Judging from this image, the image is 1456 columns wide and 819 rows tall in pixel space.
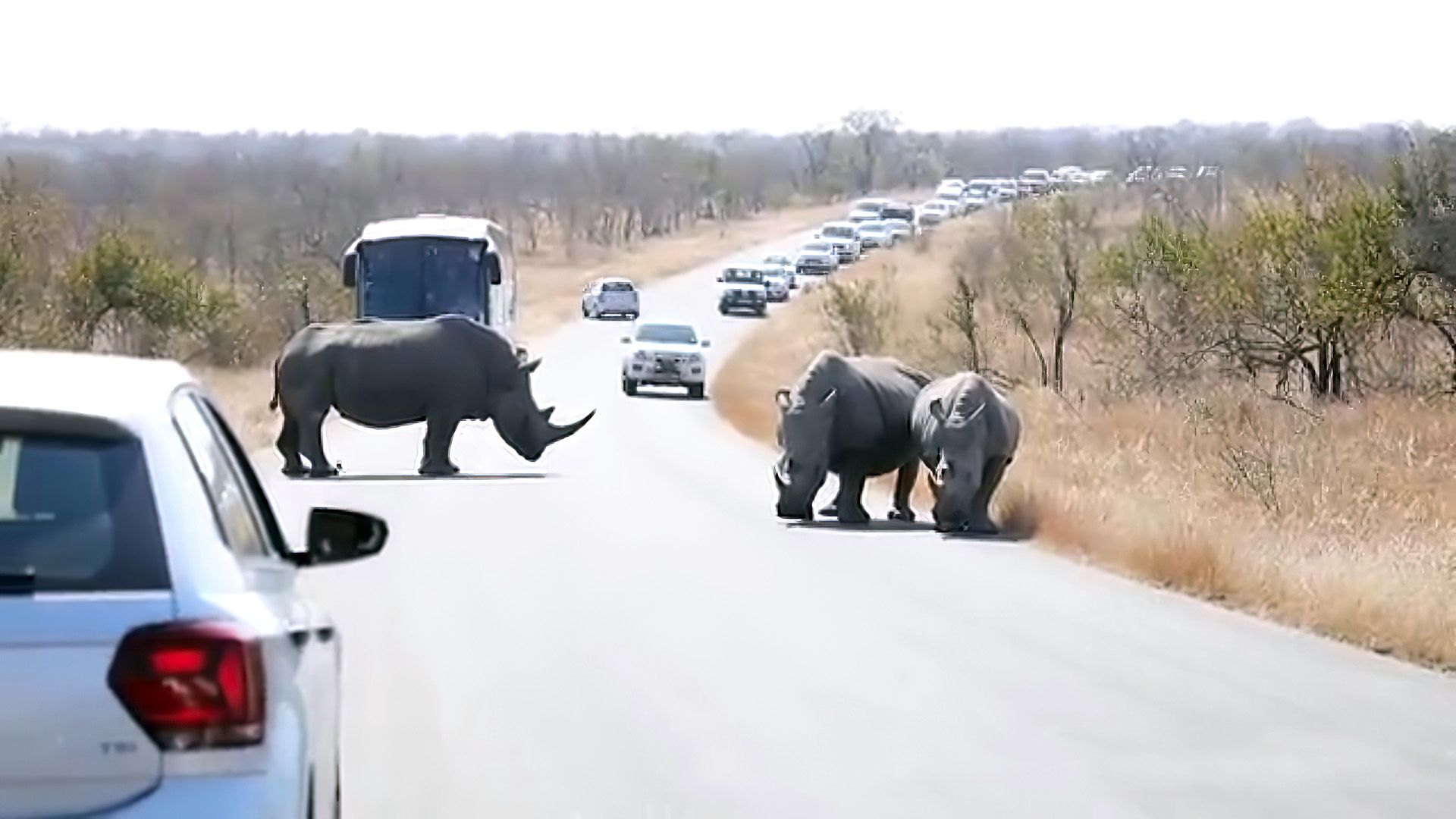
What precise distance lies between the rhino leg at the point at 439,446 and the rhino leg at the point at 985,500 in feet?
28.4

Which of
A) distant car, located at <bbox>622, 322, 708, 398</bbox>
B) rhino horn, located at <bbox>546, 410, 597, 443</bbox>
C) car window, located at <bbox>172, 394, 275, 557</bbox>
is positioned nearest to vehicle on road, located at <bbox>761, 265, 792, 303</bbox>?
distant car, located at <bbox>622, 322, 708, 398</bbox>

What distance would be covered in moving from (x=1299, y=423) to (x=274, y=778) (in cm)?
3020

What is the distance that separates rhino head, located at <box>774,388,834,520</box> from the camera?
24.4 meters

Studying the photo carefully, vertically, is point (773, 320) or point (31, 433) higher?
point (31, 433)

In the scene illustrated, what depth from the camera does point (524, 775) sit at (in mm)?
10875

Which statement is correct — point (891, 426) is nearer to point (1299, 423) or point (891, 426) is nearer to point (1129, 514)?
point (1129, 514)

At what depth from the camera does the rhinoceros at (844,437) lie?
24453 mm

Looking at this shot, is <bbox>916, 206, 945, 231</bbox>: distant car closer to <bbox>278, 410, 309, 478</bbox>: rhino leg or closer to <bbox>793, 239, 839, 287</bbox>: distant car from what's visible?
<bbox>793, 239, 839, 287</bbox>: distant car

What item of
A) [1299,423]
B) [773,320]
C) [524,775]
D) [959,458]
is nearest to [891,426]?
[959,458]

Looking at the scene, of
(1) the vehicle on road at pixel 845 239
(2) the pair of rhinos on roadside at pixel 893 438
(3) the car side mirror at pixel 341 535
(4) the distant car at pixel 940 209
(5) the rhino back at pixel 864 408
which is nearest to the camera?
(3) the car side mirror at pixel 341 535

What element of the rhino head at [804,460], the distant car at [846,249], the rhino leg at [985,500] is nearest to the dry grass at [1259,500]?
the rhino leg at [985,500]

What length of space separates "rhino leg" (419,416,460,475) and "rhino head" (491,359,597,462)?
93cm

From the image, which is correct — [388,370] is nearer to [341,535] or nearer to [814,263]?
[341,535]

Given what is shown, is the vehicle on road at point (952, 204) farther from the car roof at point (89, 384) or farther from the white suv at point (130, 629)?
the white suv at point (130, 629)
